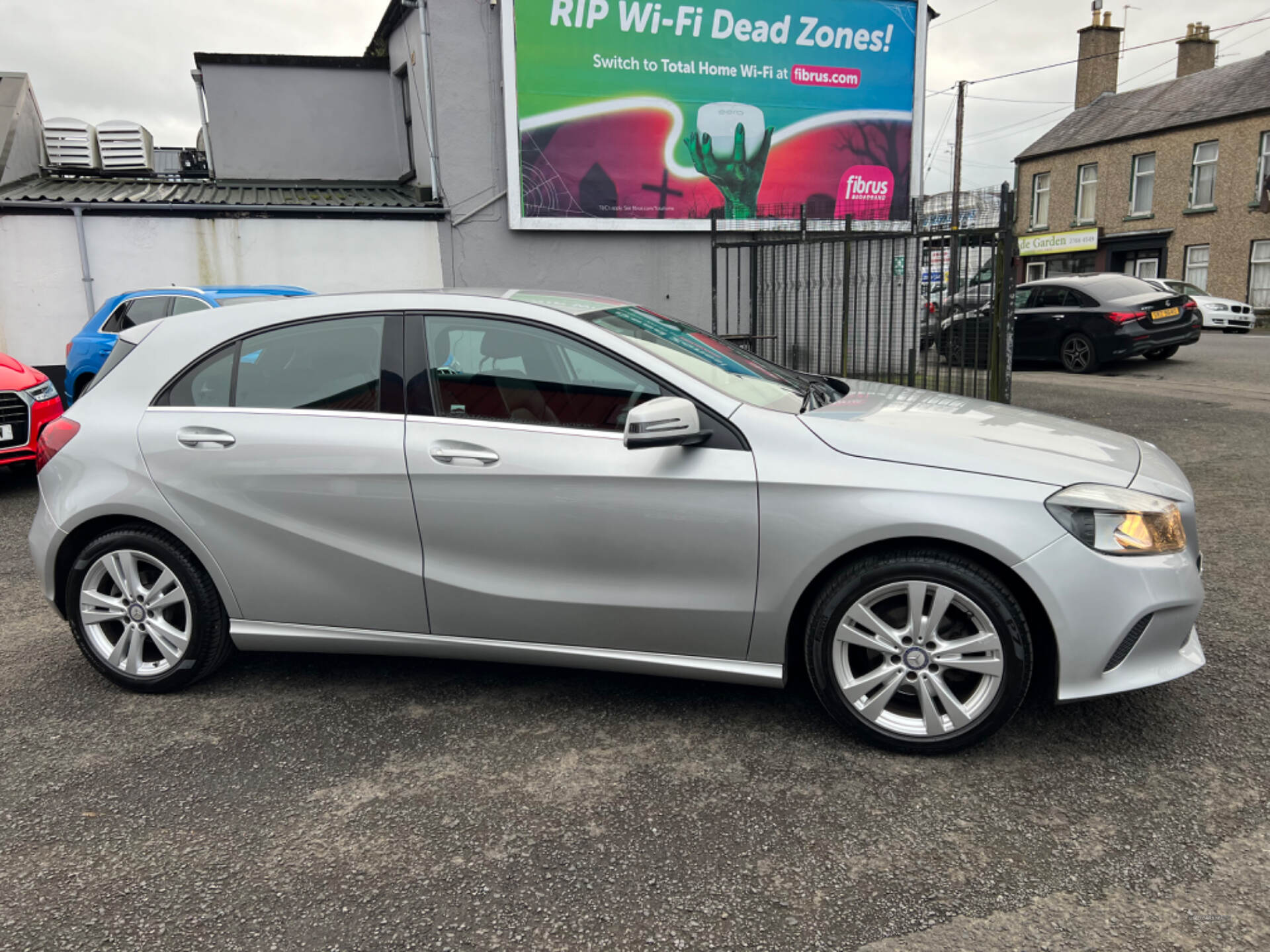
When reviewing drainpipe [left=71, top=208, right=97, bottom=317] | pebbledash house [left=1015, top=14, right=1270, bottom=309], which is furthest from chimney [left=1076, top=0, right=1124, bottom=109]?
drainpipe [left=71, top=208, right=97, bottom=317]

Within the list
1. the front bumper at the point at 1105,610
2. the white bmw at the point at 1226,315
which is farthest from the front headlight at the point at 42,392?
the white bmw at the point at 1226,315

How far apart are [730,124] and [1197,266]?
76.6ft

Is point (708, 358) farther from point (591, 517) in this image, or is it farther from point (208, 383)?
point (208, 383)

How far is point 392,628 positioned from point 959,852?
2.01 metres

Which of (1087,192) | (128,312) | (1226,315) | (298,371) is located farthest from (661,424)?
(1087,192)

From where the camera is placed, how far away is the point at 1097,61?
109 ft

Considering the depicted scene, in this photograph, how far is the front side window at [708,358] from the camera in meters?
3.20

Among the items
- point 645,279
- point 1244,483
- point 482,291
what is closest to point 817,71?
point 645,279

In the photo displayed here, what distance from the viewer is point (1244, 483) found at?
6438 millimetres

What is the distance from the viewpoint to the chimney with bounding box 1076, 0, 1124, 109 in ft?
108

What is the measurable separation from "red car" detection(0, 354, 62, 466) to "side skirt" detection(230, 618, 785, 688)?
4.65m

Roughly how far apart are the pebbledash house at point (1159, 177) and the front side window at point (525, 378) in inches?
1096

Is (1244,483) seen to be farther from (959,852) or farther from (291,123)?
(291,123)

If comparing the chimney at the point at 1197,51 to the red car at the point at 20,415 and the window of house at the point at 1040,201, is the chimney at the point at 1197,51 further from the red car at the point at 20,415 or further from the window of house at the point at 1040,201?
the red car at the point at 20,415
